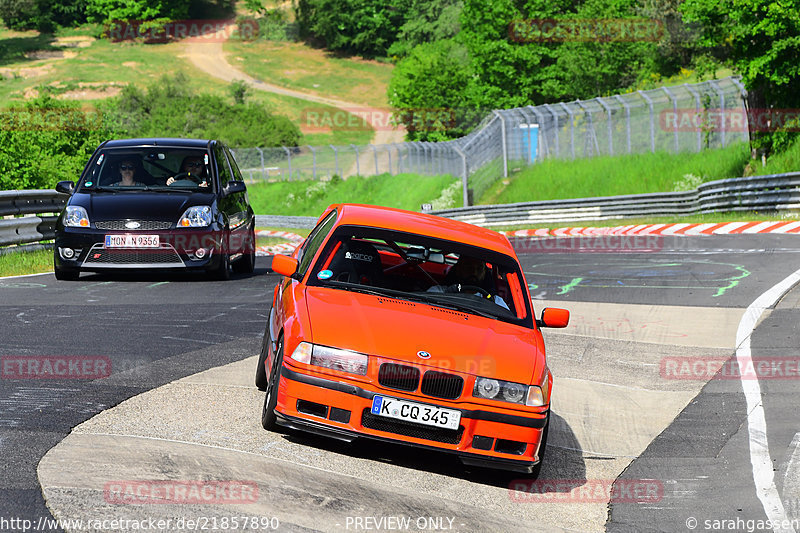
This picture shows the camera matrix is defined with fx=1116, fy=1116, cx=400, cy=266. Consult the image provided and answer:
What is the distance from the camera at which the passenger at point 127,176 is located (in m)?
14.4

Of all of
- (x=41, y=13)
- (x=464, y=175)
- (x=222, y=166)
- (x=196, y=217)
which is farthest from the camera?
(x=41, y=13)

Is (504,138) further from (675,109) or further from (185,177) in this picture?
(185,177)

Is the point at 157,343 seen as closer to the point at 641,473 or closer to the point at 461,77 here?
the point at 641,473

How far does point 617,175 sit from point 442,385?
3597 cm

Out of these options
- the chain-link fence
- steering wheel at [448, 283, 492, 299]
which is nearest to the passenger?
steering wheel at [448, 283, 492, 299]

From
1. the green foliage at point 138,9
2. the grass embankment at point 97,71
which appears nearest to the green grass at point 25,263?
the grass embankment at point 97,71

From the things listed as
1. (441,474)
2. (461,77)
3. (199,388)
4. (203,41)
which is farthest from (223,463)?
(203,41)

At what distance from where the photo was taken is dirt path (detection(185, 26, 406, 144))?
109 metres

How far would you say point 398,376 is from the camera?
6156 millimetres

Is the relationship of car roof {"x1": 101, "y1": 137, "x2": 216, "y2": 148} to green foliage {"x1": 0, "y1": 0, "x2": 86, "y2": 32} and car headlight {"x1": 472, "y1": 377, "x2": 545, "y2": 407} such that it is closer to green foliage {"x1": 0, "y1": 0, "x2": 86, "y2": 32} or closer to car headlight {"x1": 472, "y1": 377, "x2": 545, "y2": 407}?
car headlight {"x1": 472, "y1": 377, "x2": 545, "y2": 407}

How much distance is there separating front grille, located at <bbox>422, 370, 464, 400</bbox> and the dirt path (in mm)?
96354

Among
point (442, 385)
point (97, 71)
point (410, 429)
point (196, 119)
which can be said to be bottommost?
point (196, 119)

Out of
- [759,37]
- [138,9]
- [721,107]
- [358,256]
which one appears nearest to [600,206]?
[721,107]

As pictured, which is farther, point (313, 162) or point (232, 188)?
point (313, 162)
